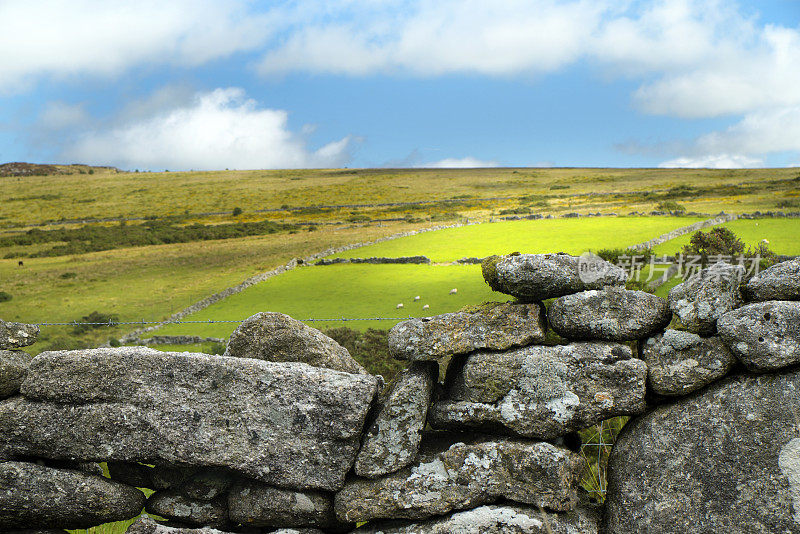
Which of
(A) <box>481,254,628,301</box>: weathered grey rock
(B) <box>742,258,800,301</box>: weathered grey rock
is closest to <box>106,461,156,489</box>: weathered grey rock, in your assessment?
(A) <box>481,254,628,301</box>: weathered grey rock

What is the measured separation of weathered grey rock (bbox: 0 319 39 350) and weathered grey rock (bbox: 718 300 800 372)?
30.5 ft

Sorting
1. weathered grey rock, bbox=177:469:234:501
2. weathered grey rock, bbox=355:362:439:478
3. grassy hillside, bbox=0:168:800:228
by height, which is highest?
grassy hillside, bbox=0:168:800:228

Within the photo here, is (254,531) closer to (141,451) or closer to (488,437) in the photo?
(141,451)

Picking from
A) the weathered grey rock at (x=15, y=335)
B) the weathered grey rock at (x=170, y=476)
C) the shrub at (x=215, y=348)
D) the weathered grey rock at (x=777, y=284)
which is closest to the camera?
the weathered grey rock at (x=777, y=284)

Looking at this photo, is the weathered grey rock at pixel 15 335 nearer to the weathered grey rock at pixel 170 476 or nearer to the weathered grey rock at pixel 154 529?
the weathered grey rock at pixel 170 476

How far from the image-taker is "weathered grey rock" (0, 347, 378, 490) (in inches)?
280

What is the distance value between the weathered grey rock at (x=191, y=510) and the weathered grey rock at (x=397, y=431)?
1947 millimetres

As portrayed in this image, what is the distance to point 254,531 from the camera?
762cm

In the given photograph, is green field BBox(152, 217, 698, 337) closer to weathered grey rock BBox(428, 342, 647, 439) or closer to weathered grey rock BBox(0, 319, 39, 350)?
weathered grey rock BBox(0, 319, 39, 350)

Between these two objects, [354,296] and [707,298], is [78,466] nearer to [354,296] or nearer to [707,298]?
[707,298]

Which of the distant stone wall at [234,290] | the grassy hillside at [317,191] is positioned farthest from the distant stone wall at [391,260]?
the grassy hillside at [317,191]

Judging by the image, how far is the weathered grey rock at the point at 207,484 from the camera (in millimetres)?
7555

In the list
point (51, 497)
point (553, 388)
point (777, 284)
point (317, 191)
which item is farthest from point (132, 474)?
point (317, 191)

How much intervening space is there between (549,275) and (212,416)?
14.3ft
